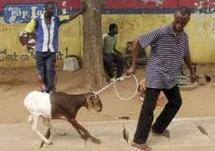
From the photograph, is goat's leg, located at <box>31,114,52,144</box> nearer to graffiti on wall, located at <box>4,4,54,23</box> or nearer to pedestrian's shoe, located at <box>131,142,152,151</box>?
pedestrian's shoe, located at <box>131,142,152,151</box>

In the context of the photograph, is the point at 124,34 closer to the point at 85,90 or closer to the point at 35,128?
the point at 85,90

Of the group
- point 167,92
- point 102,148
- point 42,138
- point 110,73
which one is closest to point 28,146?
point 42,138

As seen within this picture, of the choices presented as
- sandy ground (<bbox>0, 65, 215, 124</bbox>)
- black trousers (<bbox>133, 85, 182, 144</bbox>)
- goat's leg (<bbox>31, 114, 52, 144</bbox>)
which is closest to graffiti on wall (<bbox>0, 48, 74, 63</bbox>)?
sandy ground (<bbox>0, 65, 215, 124</bbox>)

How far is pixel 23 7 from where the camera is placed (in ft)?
46.2

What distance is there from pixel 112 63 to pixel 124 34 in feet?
6.91

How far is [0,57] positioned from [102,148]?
7.29 metres

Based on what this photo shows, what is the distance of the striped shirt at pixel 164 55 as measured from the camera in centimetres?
702

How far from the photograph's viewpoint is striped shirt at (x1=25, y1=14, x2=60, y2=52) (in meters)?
9.65

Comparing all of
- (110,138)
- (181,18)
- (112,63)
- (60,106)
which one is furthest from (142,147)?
(112,63)

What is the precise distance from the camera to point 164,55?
23.3 feet

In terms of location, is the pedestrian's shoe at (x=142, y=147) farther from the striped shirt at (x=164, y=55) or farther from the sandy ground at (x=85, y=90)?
the sandy ground at (x=85, y=90)

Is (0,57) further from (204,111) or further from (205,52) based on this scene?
(204,111)

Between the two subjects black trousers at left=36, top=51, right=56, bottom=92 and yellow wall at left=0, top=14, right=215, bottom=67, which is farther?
yellow wall at left=0, top=14, right=215, bottom=67

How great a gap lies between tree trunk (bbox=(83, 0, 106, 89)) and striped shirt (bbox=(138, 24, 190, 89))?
4338mm
